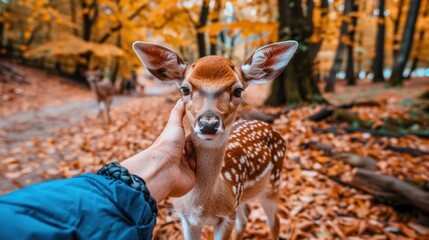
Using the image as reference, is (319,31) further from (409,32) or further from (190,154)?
(190,154)

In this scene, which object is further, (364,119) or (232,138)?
(364,119)

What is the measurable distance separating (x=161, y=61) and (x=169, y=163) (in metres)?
0.64

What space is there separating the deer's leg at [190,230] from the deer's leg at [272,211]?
2.75ft

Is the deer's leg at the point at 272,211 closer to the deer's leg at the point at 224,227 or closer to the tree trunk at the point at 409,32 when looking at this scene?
the deer's leg at the point at 224,227

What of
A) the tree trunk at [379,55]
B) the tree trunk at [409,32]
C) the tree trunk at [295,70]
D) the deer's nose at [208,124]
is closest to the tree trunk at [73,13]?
the tree trunk at [295,70]

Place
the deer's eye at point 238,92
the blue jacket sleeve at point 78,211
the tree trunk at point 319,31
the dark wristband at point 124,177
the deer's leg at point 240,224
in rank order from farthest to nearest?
the tree trunk at point 319,31 < the deer's leg at point 240,224 < the deer's eye at point 238,92 < the dark wristband at point 124,177 < the blue jacket sleeve at point 78,211

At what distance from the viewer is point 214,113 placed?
5.08 feet

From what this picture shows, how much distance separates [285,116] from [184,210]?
4.63 meters

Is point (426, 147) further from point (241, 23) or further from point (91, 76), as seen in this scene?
point (91, 76)

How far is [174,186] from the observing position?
64.4 inches

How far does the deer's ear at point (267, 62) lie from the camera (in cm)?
182

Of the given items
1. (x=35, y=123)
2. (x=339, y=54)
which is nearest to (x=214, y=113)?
(x=35, y=123)

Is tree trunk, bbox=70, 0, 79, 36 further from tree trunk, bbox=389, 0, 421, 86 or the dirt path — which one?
tree trunk, bbox=389, 0, 421, 86

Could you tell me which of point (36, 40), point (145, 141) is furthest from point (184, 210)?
point (36, 40)
